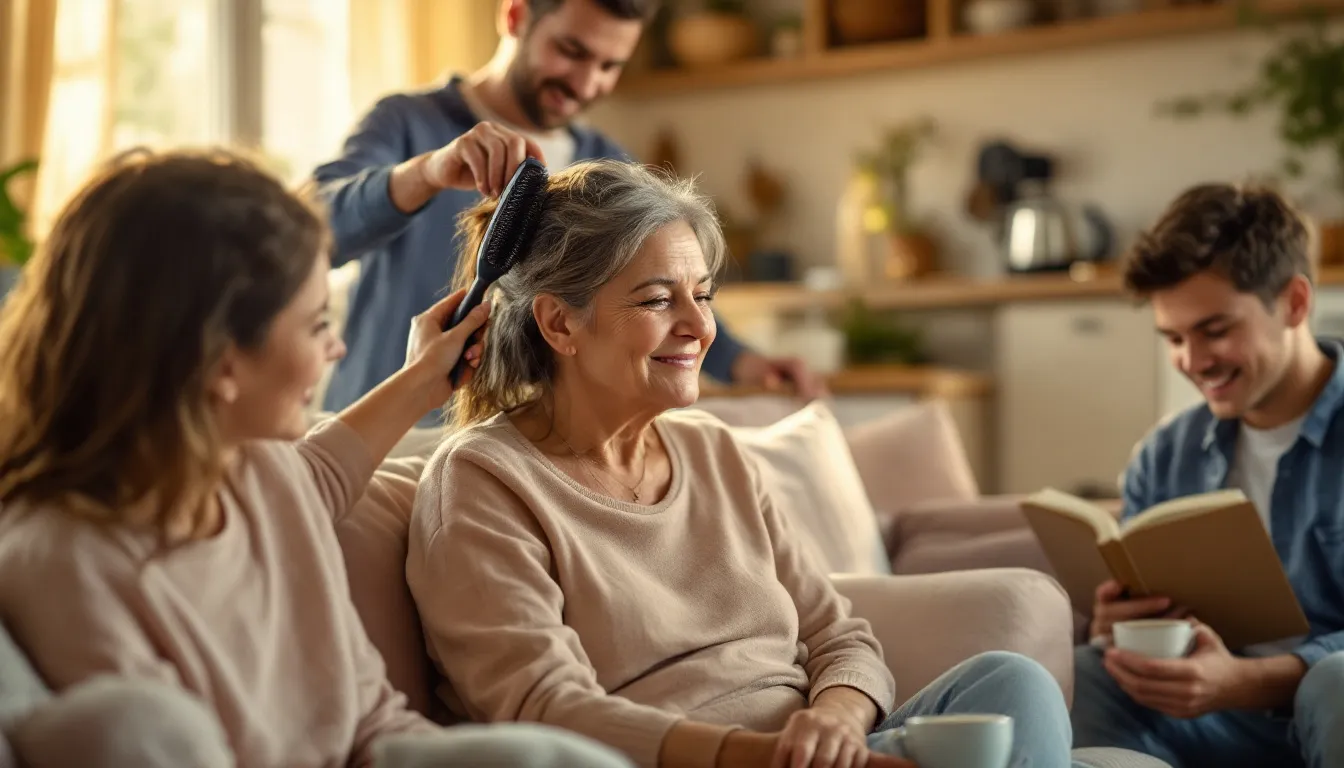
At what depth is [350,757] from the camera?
4.43ft

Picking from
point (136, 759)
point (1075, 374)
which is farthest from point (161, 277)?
point (1075, 374)

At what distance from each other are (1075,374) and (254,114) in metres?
2.68

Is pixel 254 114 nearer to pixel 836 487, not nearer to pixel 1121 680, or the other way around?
pixel 836 487

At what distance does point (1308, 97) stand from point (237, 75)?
319 cm

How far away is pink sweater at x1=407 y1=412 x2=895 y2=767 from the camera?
1.43 metres

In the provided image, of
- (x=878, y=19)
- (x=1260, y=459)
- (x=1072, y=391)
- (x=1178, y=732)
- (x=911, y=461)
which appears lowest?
(x=1072, y=391)

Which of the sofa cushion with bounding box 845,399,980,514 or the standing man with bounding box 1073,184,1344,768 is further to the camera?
the sofa cushion with bounding box 845,399,980,514

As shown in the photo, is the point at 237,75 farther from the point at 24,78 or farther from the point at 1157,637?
the point at 1157,637

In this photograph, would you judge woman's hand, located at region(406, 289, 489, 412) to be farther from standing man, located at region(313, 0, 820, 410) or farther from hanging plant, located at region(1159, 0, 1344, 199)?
hanging plant, located at region(1159, 0, 1344, 199)

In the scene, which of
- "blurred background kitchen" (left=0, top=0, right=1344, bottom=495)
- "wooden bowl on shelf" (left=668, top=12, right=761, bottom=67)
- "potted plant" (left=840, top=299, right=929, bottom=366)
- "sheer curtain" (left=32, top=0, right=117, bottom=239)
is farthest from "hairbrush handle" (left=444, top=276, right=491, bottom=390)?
"wooden bowl on shelf" (left=668, top=12, right=761, bottom=67)

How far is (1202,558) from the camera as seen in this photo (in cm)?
198

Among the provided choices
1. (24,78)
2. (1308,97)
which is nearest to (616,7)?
(24,78)

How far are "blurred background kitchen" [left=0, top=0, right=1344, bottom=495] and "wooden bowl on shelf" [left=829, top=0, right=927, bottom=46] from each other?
11 mm

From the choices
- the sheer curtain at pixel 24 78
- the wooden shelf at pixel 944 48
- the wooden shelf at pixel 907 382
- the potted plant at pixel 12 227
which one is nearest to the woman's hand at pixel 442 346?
the potted plant at pixel 12 227
